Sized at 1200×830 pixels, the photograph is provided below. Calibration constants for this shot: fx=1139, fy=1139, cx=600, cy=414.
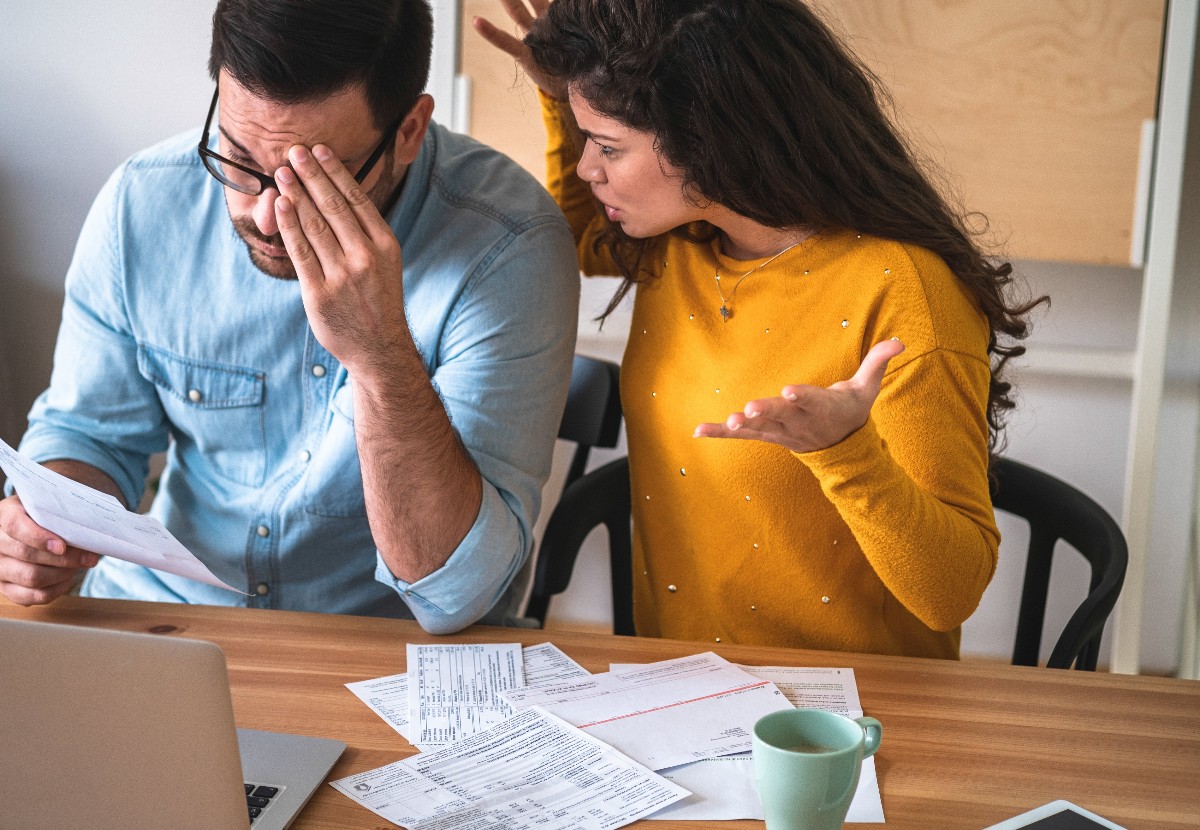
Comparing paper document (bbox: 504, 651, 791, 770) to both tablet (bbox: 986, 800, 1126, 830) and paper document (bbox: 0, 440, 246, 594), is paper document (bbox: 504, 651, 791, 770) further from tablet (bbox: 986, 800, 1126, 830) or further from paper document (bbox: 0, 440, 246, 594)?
paper document (bbox: 0, 440, 246, 594)

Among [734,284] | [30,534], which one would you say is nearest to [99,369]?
[30,534]

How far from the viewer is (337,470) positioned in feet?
4.39

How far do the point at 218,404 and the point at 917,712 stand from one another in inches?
34.3

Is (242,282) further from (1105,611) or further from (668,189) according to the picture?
(1105,611)

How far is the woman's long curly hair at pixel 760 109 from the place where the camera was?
1171 mm

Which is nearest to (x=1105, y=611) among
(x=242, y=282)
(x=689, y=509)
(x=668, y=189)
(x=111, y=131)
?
(x=689, y=509)

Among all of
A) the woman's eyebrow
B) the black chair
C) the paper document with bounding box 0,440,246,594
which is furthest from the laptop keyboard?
the woman's eyebrow

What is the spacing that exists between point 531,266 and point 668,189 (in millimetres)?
192

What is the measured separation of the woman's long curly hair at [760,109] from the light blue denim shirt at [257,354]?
8.3 inches

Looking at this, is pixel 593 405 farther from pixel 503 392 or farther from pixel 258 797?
pixel 258 797

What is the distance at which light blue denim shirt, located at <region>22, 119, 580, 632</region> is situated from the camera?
132 centimetres

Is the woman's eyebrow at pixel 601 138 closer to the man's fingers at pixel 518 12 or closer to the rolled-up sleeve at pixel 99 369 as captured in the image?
the man's fingers at pixel 518 12

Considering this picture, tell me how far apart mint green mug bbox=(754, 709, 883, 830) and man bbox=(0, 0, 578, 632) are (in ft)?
1.47

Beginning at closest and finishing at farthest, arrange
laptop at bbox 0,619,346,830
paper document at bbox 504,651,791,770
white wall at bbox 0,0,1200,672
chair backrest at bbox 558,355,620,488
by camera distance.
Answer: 1. laptop at bbox 0,619,346,830
2. paper document at bbox 504,651,791,770
3. chair backrest at bbox 558,355,620,488
4. white wall at bbox 0,0,1200,672
